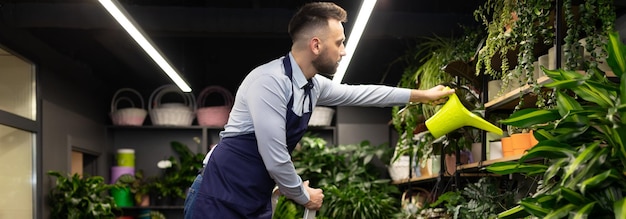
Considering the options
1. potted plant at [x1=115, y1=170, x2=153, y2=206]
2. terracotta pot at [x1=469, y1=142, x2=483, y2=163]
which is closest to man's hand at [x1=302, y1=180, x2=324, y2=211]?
terracotta pot at [x1=469, y1=142, x2=483, y2=163]

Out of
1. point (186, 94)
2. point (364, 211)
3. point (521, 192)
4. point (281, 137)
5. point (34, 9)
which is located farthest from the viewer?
point (186, 94)

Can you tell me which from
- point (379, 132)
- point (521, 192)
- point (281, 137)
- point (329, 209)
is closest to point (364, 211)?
point (329, 209)

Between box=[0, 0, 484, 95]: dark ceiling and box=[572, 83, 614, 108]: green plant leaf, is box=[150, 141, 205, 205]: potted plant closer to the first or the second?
box=[0, 0, 484, 95]: dark ceiling

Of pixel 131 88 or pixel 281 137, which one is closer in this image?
pixel 281 137

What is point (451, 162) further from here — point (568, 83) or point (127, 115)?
point (127, 115)

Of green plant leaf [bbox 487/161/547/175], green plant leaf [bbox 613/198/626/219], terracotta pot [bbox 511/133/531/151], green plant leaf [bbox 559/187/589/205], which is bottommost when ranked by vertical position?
green plant leaf [bbox 613/198/626/219]

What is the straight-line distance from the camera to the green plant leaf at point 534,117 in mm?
2389

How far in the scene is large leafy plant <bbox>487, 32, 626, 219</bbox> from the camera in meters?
2.09

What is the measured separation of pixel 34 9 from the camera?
5.03 m

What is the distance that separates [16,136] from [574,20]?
13.6ft

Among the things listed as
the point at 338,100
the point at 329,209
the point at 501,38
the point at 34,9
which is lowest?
the point at 329,209

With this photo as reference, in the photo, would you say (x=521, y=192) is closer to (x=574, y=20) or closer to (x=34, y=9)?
(x=574, y=20)

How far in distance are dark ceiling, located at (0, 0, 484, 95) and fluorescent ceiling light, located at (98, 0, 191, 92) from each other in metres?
0.20

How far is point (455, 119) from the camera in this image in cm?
327
